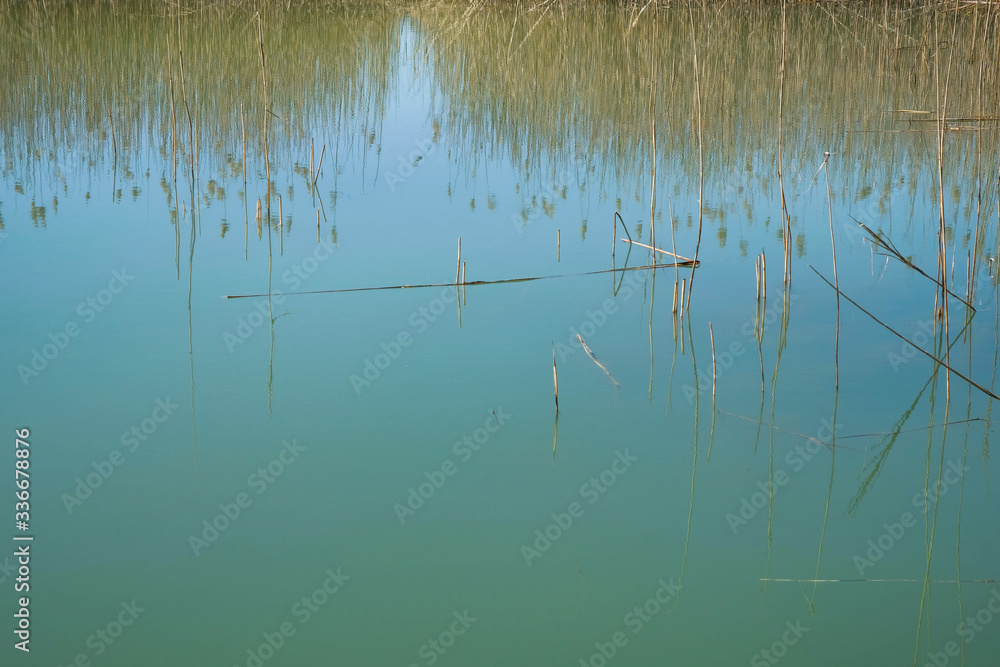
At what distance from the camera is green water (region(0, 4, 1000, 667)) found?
1.37 metres

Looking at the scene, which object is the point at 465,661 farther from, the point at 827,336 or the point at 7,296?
the point at 7,296

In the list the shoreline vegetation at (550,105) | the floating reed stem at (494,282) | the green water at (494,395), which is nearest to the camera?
the green water at (494,395)

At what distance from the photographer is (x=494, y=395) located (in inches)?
79.4

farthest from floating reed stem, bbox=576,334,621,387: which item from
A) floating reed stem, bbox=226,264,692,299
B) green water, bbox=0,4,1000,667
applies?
floating reed stem, bbox=226,264,692,299

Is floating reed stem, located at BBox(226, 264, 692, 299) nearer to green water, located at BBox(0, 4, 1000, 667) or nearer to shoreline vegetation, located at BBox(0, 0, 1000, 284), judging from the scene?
green water, located at BBox(0, 4, 1000, 667)

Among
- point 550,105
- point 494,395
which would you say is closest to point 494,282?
point 494,395

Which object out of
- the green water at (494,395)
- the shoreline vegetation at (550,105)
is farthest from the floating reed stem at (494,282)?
the shoreline vegetation at (550,105)

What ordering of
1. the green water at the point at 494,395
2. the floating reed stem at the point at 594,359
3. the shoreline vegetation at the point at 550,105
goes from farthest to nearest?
the shoreline vegetation at the point at 550,105 → the floating reed stem at the point at 594,359 → the green water at the point at 494,395

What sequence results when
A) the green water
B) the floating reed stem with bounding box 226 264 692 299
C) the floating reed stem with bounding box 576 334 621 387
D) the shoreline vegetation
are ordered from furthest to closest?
the shoreline vegetation < the floating reed stem with bounding box 226 264 692 299 < the floating reed stem with bounding box 576 334 621 387 < the green water

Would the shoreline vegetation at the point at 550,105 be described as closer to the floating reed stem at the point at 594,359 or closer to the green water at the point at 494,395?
the green water at the point at 494,395

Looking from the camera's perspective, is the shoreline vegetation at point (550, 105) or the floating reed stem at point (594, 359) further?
the shoreline vegetation at point (550, 105)

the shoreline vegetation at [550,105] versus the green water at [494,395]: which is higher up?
the shoreline vegetation at [550,105]

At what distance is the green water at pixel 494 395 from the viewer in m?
1.37

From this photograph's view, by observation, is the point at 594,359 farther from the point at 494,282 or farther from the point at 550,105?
the point at 550,105
